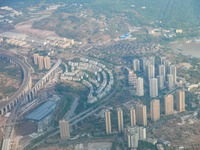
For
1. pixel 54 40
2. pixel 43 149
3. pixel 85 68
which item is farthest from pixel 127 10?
pixel 43 149

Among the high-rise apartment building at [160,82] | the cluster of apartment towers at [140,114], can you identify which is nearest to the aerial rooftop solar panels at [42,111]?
the cluster of apartment towers at [140,114]

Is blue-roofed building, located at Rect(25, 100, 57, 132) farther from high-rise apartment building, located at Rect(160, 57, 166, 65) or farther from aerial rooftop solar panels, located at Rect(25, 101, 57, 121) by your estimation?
high-rise apartment building, located at Rect(160, 57, 166, 65)

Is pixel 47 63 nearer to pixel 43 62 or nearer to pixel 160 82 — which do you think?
pixel 43 62

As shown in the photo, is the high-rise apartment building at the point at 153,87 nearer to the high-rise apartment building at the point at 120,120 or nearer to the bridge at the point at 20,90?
the high-rise apartment building at the point at 120,120

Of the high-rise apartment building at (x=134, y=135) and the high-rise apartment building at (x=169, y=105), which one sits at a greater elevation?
the high-rise apartment building at (x=169, y=105)

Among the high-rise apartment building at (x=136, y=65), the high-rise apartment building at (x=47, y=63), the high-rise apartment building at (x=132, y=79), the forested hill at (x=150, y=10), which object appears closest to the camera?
the high-rise apartment building at (x=132, y=79)

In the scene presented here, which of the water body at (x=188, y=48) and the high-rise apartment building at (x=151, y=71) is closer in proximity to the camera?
the high-rise apartment building at (x=151, y=71)

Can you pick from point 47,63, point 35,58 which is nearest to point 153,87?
point 47,63

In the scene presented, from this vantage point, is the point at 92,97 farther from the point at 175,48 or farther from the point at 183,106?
the point at 175,48
